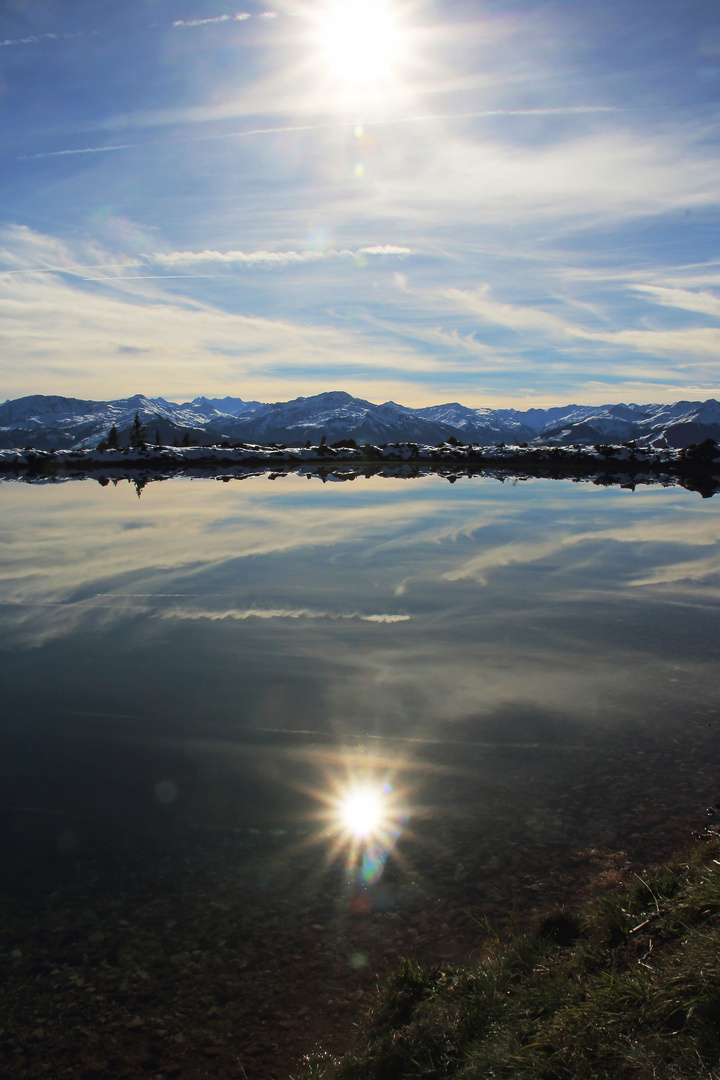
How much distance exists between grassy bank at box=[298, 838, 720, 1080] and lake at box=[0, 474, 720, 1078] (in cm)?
55

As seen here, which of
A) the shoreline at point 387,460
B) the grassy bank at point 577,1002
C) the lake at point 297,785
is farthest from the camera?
the shoreline at point 387,460

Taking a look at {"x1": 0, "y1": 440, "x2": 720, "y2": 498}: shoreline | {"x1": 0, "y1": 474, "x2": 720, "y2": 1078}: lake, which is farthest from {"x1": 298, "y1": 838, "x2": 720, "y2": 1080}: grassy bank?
{"x1": 0, "y1": 440, "x2": 720, "y2": 498}: shoreline

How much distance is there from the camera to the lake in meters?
6.53

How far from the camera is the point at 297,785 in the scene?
33.1 ft

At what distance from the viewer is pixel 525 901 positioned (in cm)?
763

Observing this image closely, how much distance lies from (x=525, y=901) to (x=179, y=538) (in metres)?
29.9

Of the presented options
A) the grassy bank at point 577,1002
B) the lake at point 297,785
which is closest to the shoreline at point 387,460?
the lake at point 297,785

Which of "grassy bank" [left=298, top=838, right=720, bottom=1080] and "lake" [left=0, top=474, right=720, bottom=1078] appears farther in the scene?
"lake" [left=0, top=474, right=720, bottom=1078]

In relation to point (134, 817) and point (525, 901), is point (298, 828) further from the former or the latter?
point (525, 901)

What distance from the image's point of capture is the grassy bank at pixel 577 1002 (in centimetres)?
453

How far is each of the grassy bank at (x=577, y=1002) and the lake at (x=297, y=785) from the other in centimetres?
55

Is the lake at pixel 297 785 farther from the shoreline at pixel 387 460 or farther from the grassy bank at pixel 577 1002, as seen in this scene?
the shoreline at pixel 387 460

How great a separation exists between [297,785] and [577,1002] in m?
5.61

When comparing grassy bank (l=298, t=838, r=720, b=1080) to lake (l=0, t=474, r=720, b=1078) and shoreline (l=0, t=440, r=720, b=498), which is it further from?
shoreline (l=0, t=440, r=720, b=498)
